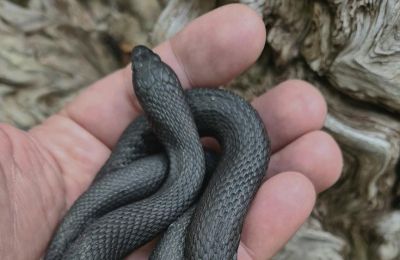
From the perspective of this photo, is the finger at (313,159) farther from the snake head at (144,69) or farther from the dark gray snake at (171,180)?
the snake head at (144,69)

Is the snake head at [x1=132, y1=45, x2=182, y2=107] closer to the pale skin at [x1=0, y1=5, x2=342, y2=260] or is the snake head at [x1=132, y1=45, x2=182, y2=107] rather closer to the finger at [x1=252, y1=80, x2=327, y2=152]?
the pale skin at [x1=0, y1=5, x2=342, y2=260]

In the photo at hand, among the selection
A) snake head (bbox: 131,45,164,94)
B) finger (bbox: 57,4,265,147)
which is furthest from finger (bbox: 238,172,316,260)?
snake head (bbox: 131,45,164,94)

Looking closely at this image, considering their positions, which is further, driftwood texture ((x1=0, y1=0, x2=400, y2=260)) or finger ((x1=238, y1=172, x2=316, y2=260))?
driftwood texture ((x1=0, y1=0, x2=400, y2=260))

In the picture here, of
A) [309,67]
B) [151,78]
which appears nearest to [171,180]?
[151,78]

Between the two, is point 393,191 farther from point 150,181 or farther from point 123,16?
point 123,16

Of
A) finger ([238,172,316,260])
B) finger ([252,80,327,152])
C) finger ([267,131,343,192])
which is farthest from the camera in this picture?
finger ([252,80,327,152])

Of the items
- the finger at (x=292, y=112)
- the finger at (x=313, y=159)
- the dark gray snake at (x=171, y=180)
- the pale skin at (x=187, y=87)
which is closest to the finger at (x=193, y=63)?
the pale skin at (x=187, y=87)

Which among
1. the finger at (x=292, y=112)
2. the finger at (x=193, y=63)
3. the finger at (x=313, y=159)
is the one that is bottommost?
the finger at (x=313, y=159)
